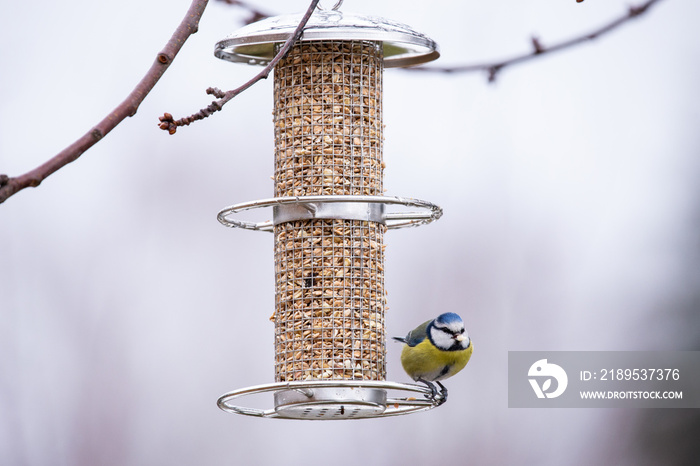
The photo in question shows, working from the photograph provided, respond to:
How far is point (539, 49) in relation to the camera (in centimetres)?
370

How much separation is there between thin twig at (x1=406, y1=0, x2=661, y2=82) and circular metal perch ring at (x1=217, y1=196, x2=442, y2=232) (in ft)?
1.67

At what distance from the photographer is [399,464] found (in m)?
8.22

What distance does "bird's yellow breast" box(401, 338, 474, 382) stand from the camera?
15.6 ft

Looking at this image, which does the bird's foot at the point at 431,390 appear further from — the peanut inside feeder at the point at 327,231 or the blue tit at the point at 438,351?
the peanut inside feeder at the point at 327,231

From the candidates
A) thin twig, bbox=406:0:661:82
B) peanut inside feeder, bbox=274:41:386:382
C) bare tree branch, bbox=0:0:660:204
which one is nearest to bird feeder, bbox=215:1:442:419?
peanut inside feeder, bbox=274:41:386:382

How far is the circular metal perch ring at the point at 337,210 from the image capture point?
13.8 feet

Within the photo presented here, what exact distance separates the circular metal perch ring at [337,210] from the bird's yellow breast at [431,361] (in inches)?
18.3

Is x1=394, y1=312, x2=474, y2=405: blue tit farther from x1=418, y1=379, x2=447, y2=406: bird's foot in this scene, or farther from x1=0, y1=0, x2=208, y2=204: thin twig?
x1=0, y1=0, x2=208, y2=204: thin twig

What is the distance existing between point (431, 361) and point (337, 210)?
0.70 metres

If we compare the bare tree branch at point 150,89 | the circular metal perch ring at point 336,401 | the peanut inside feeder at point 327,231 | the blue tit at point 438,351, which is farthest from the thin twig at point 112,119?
the blue tit at point 438,351

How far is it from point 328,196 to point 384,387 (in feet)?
2.11

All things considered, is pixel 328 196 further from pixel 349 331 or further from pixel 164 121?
pixel 164 121

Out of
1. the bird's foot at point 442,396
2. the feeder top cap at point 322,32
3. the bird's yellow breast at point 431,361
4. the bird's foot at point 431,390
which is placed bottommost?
the bird's foot at point 442,396

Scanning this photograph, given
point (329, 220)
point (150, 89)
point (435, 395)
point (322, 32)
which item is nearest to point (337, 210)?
point (329, 220)
